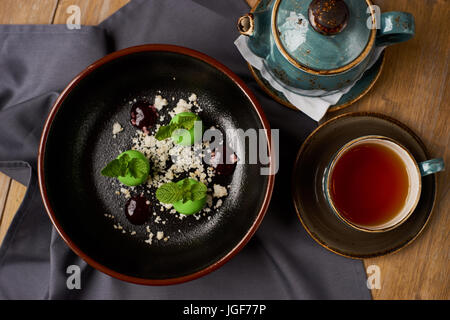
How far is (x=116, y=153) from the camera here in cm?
74

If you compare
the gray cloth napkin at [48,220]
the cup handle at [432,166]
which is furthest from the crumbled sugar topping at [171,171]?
the cup handle at [432,166]

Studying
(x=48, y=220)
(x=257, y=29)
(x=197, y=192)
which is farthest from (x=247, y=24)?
(x=48, y=220)

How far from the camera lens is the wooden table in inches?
29.0

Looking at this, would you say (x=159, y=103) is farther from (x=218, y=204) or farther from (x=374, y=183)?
(x=374, y=183)

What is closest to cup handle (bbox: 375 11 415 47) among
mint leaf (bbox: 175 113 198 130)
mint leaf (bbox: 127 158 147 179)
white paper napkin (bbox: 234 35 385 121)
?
white paper napkin (bbox: 234 35 385 121)

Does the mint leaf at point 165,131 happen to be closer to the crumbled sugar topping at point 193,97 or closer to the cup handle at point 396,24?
the crumbled sugar topping at point 193,97

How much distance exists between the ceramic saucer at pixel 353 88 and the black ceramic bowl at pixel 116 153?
0.17 feet

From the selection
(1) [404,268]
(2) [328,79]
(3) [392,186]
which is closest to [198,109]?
(2) [328,79]

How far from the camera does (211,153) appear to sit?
729mm

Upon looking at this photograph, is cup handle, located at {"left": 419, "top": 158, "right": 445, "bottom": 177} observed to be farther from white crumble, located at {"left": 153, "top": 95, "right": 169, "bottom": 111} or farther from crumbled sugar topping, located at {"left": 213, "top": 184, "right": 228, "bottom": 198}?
white crumble, located at {"left": 153, "top": 95, "right": 169, "bottom": 111}

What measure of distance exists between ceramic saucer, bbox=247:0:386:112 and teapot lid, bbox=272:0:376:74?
4.9 inches

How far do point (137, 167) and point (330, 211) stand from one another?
0.34 metres

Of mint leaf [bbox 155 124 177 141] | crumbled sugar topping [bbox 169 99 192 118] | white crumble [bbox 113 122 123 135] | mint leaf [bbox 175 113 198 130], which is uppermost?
crumbled sugar topping [bbox 169 99 192 118]

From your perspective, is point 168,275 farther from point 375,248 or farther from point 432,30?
point 432,30
